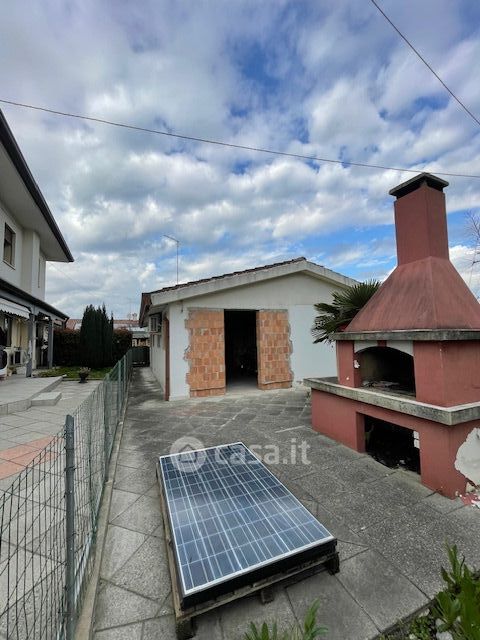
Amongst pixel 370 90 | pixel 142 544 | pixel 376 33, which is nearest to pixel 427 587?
pixel 142 544

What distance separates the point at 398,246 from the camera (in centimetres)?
464

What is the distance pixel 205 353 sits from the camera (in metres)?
8.73

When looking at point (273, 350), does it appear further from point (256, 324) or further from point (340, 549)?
point (340, 549)

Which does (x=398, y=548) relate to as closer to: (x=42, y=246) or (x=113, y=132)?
(x=113, y=132)

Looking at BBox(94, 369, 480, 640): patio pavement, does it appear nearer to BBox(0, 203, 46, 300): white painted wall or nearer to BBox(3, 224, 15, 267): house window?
BBox(3, 224, 15, 267): house window

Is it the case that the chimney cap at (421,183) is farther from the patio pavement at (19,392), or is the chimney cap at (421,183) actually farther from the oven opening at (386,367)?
the patio pavement at (19,392)

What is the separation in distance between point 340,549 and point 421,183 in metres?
4.69

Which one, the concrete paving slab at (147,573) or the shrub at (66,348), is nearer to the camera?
the concrete paving slab at (147,573)

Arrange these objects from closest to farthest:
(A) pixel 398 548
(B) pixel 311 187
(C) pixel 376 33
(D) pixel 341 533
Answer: (A) pixel 398 548 → (D) pixel 341 533 → (C) pixel 376 33 → (B) pixel 311 187

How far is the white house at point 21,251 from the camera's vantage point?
9109 millimetres

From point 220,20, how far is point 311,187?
448cm

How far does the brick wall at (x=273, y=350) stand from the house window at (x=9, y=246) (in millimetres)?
10977

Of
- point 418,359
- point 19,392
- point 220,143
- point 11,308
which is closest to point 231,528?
point 418,359

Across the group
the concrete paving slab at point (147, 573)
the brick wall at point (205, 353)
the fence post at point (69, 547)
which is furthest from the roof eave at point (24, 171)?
the concrete paving slab at point (147, 573)
